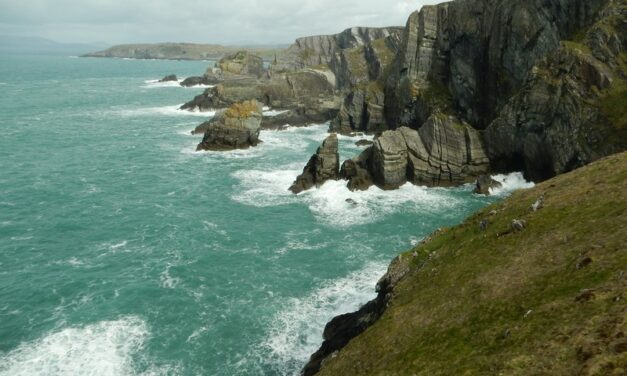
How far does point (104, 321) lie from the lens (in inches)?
1516

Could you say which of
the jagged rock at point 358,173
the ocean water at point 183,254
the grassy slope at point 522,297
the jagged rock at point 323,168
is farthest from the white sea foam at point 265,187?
the grassy slope at point 522,297

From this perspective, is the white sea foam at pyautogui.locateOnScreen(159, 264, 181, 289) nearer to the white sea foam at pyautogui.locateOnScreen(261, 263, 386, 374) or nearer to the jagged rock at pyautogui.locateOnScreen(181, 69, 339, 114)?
the white sea foam at pyautogui.locateOnScreen(261, 263, 386, 374)

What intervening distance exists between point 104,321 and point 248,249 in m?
16.3

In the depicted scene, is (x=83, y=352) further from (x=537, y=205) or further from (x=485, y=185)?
(x=485, y=185)

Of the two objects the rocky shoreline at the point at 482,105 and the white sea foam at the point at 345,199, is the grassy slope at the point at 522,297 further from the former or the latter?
the white sea foam at the point at 345,199

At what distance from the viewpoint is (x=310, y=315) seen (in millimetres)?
38500

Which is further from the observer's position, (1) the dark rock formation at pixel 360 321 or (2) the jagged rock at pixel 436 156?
(2) the jagged rock at pixel 436 156

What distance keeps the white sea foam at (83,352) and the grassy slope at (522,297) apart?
16.9 m

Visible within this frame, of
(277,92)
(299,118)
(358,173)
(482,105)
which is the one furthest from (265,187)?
(277,92)

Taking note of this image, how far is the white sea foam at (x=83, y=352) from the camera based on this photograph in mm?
32938

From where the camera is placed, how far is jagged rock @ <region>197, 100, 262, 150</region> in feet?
311

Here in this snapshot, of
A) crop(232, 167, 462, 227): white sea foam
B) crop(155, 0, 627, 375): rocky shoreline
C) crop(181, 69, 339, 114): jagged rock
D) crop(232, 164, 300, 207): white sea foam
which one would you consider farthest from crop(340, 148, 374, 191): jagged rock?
crop(181, 69, 339, 114): jagged rock

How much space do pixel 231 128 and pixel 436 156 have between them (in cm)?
4359

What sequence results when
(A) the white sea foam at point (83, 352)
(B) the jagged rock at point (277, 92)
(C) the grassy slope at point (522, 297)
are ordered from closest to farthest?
(C) the grassy slope at point (522, 297) < (A) the white sea foam at point (83, 352) < (B) the jagged rock at point (277, 92)
